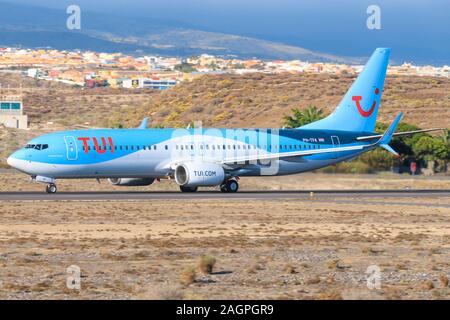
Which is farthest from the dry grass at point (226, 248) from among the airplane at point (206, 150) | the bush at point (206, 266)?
the airplane at point (206, 150)

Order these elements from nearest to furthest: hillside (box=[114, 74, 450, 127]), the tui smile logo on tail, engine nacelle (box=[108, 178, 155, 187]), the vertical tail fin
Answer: engine nacelle (box=[108, 178, 155, 187])
the vertical tail fin
the tui smile logo on tail
hillside (box=[114, 74, 450, 127])

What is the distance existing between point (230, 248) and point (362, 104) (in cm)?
3829

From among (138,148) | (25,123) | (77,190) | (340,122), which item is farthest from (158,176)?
(25,123)

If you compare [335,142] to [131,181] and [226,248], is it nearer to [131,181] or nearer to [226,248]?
[131,181]

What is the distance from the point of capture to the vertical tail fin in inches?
2867

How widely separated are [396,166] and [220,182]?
18.7 m

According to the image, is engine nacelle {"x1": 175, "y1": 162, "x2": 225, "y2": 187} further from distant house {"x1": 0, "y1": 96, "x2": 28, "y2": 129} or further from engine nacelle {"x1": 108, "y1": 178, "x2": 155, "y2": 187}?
distant house {"x1": 0, "y1": 96, "x2": 28, "y2": 129}

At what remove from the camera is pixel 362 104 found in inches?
2894

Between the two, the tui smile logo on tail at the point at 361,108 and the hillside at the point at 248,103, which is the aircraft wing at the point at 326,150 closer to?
the tui smile logo on tail at the point at 361,108

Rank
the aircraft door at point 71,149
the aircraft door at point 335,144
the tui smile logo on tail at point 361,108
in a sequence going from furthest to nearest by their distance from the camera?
the tui smile logo on tail at point 361,108 → the aircraft door at point 335,144 → the aircraft door at point 71,149

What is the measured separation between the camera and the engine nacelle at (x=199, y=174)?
64.0 meters

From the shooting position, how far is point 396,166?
79312 mm

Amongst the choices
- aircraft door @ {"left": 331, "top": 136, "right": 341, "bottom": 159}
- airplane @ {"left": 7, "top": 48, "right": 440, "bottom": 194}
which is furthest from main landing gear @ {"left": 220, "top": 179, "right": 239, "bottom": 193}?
aircraft door @ {"left": 331, "top": 136, "right": 341, "bottom": 159}

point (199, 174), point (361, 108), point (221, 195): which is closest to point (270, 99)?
point (361, 108)
